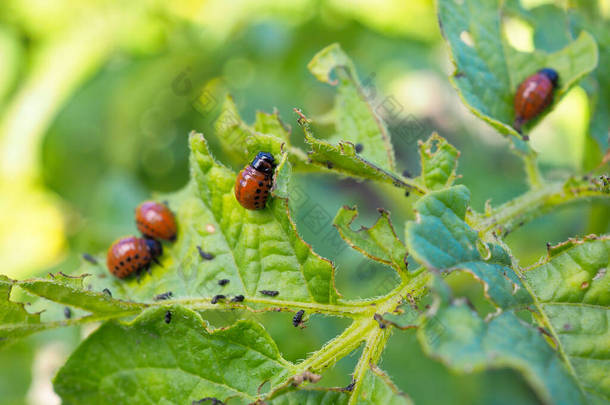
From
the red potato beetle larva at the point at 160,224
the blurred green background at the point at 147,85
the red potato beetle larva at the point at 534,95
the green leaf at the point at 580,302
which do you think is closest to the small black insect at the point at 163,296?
the red potato beetle larva at the point at 160,224

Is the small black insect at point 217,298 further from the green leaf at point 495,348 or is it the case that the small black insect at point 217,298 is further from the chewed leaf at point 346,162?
the green leaf at point 495,348

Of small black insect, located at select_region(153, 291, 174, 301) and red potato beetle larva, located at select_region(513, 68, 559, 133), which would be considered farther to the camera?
red potato beetle larva, located at select_region(513, 68, 559, 133)

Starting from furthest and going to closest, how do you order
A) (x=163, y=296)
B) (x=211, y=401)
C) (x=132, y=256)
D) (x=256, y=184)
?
(x=132, y=256), (x=163, y=296), (x=256, y=184), (x=211, y=401)

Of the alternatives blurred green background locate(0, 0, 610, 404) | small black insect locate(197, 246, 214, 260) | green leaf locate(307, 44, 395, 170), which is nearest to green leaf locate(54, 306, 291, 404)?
small black insect locate(197, 246, 214, 260)

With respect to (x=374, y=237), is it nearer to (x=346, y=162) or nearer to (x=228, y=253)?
(x=346, y=162)

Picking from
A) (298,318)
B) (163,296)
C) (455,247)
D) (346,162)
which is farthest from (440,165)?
(163,296)

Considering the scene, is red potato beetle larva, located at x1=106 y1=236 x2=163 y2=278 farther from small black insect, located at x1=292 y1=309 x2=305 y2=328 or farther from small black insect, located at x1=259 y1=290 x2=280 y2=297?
small black insect, located at x1=292 y1=309 x2=305 y2=328

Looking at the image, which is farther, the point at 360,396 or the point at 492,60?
the point at 492,60
